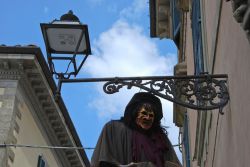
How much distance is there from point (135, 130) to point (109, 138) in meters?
0.27

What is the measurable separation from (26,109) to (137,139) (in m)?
13.0

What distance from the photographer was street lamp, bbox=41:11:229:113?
5.36 meters

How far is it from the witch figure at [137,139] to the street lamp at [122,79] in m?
0.31

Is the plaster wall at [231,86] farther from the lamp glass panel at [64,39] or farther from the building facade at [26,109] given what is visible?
the building facade at [26,109]

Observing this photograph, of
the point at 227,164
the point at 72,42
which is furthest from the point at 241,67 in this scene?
the point at 72,42

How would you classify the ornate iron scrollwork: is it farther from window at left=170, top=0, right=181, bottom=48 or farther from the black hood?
window at left=170, top=0, right=181, bottom=48

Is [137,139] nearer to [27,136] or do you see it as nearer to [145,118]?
[145,118]

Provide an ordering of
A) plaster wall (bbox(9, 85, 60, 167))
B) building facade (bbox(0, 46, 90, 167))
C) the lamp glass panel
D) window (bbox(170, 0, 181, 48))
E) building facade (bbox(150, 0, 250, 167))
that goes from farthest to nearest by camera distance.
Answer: plaster wall (bbox(9, 85, 60, 167)) < building facade (bbox(0, 46, 90, 167)) < window (bbox(170, 0, 181, 48)) < the lamp glass panel < building facade (bbox(150, 0, 250, 167))

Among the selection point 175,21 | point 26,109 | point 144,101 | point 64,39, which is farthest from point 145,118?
point 26,109

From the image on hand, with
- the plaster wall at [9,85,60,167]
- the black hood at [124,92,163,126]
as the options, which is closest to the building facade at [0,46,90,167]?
the plaster wall at [9,85,60,167]

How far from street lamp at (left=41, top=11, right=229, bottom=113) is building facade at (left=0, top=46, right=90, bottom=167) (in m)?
8.62

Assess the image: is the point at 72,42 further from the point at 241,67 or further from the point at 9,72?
the point at 9,72

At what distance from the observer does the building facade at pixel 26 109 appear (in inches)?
655

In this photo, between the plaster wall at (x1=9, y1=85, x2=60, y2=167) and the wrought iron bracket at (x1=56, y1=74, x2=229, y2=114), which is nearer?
the wrought iron bracket at (x1=56, y1=74, x2=229, y2=114)
